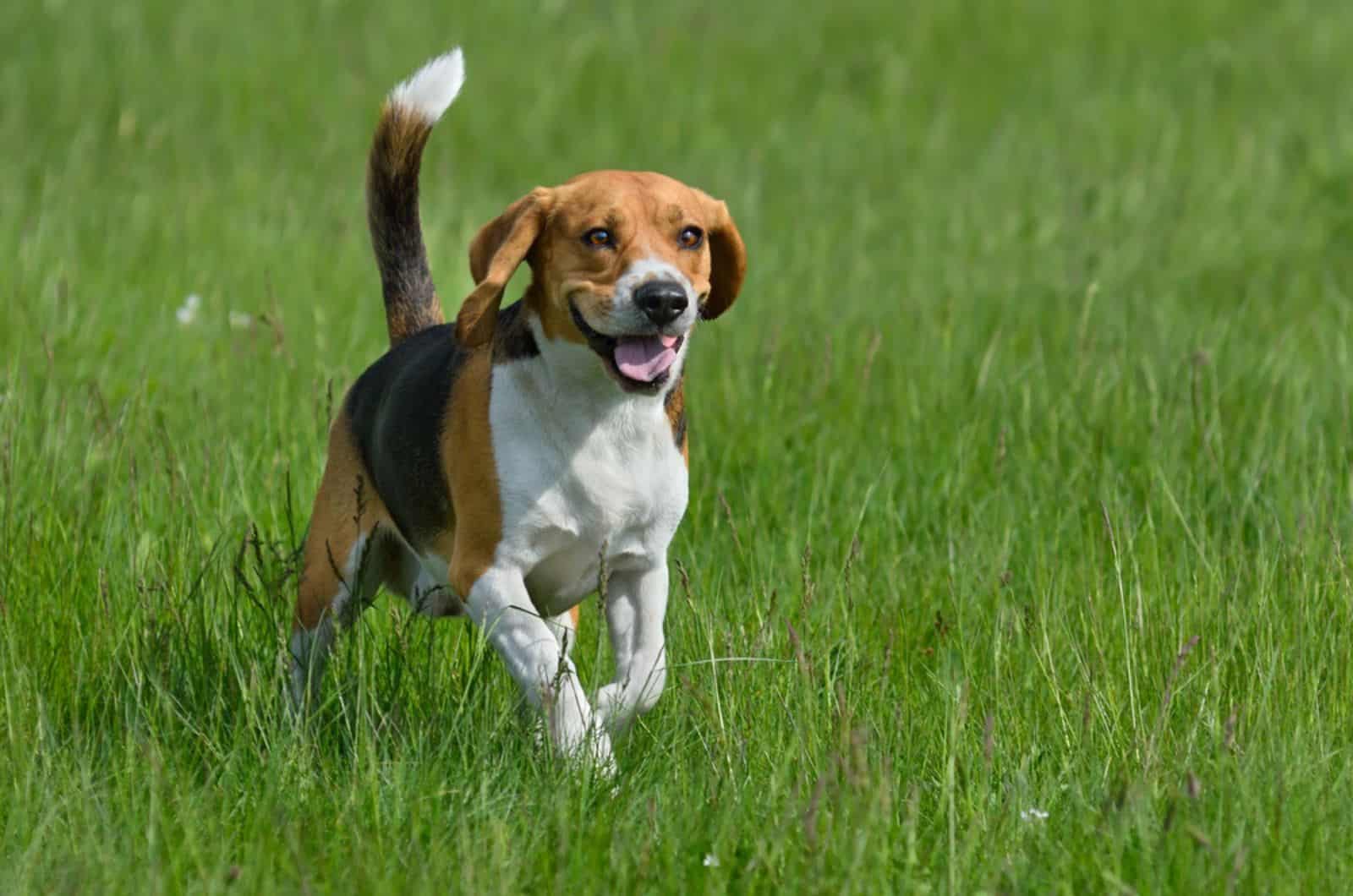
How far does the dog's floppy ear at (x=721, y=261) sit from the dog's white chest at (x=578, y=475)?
0.36 m

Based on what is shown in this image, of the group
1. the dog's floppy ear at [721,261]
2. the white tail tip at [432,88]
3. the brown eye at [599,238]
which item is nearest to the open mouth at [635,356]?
the brown eye at [599,238]

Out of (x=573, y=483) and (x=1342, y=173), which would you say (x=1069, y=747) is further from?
(x=1342, y=173)

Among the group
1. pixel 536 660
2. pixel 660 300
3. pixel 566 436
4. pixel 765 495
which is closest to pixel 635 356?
pixel 660 300

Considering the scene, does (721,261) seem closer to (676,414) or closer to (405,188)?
(676,414)

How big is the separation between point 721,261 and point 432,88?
2.96ft

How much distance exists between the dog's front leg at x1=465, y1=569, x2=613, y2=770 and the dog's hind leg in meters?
0.55

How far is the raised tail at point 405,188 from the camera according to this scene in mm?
4551

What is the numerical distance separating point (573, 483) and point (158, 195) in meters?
5.16

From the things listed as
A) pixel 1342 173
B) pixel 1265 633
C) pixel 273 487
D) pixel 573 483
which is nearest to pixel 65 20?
pixel 273 487

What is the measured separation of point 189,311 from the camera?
661 centimetres

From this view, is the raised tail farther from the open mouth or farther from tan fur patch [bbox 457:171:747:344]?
the open mouth

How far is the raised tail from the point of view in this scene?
455cm

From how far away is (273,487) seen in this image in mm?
5230

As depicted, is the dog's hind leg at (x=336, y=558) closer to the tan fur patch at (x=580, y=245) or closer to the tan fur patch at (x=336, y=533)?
the tan fur patch at (x=336, y=533)
